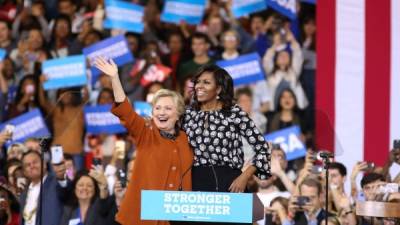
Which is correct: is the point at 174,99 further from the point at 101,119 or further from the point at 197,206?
the point at 101,119

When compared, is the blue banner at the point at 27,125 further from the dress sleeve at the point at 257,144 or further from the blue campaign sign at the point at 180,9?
the dress sleeve at the point at 257,144

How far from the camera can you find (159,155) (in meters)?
6.88

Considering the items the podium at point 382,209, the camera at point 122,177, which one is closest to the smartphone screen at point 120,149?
the camera at point 122,177

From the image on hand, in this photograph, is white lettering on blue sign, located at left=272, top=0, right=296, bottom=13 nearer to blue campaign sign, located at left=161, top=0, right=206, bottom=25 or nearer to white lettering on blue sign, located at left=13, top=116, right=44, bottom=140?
blue campaign sign, located at left=161, top=0, right=206, bottom=25

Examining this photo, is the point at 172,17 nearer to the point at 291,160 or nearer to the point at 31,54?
the point at 31,54

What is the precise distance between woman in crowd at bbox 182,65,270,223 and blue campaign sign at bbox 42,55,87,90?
4.55 m

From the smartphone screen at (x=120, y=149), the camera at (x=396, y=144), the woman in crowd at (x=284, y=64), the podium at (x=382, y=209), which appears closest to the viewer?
the podium at (x=382, y=209)

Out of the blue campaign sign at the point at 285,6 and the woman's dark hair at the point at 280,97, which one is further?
the blue campaign sign at the point at 285,6

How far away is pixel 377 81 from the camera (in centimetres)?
1002

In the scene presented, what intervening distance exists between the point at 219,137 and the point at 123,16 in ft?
17.8

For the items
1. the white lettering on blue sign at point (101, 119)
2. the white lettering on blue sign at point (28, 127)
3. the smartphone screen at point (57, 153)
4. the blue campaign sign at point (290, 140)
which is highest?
the white lettering on blue sign at point (101, 119)

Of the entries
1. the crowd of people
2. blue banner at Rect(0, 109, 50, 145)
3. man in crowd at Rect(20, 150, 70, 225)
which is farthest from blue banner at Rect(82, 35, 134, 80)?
man in crowd at Rect(20, 150, 70, 225)

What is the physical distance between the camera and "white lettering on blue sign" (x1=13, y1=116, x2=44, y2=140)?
11.2 meters

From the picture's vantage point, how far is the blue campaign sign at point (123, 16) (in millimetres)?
12117
